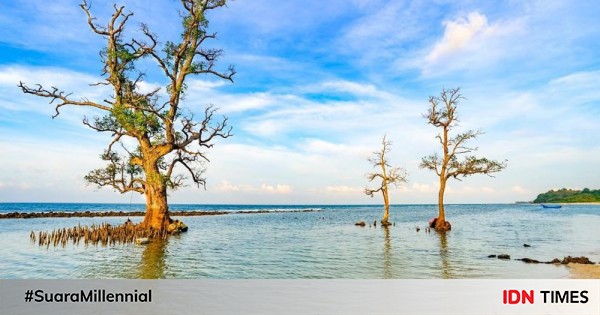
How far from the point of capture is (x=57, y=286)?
14570mm

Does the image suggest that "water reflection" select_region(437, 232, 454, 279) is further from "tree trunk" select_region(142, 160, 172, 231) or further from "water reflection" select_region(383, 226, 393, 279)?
"tree trunk" select_region(142, 160, 172, 231)

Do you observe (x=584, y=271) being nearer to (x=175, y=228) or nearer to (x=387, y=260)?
(x=387, y=260)

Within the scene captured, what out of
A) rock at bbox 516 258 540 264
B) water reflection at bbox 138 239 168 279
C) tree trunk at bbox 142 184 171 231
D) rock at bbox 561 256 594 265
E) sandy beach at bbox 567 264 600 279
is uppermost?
tree trunk at bbox 142 184 171 231

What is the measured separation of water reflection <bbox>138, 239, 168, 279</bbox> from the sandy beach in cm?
1565

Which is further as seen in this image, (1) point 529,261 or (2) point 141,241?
(2) point 141,241

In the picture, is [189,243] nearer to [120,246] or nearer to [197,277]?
[120,246]

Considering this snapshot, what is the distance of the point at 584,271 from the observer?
52.5 ft

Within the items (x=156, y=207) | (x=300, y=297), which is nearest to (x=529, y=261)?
(x=300, y=297)

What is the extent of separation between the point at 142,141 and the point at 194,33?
30.3ft

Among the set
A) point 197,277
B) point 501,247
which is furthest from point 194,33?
point 501,247

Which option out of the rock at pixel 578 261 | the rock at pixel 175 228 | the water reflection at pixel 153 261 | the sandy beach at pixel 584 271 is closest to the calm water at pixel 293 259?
the water reflection at pixel 153 261

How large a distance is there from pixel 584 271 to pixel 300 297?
11.7m

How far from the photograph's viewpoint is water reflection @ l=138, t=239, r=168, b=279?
16.2m

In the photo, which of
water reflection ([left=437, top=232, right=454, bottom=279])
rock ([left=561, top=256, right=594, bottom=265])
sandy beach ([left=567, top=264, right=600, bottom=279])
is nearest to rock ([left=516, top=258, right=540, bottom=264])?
rock ([left=561, top=256, right=594, bottom=265])
